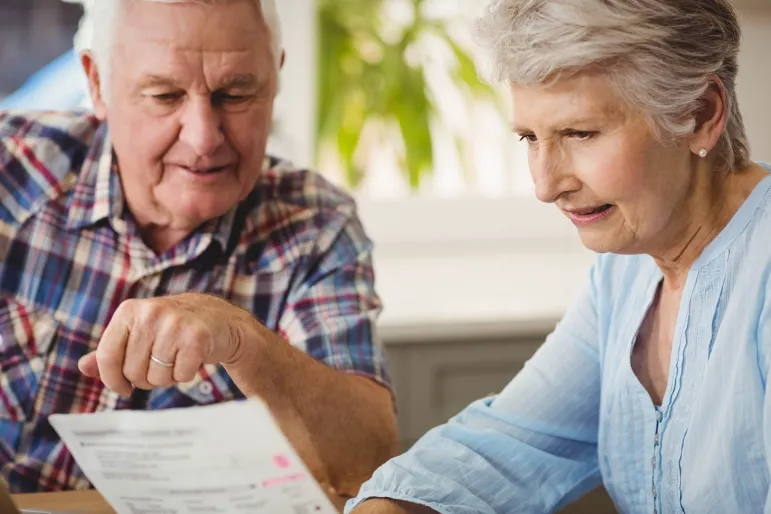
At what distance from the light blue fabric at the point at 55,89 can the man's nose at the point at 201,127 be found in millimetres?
1548

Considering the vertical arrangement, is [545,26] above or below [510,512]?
above

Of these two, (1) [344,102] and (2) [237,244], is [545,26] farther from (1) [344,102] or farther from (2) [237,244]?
(1) [344,102]

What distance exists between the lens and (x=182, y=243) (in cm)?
162

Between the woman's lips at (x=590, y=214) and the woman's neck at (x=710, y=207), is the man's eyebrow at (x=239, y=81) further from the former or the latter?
the woman's neck at (x=710, y=207)

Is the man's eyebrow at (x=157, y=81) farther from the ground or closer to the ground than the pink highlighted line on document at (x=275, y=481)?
farther from the ground

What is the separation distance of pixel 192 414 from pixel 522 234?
→ 2.30 meters

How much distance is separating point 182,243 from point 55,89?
152cm

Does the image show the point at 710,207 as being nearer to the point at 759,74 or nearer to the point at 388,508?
the point at 388,508

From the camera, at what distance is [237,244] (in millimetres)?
1653

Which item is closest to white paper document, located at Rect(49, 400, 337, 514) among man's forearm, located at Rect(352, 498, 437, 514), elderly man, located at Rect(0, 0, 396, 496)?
man's forearm, located at Rect(352, 498, 437, 514)

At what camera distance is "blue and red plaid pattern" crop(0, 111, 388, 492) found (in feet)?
5.13

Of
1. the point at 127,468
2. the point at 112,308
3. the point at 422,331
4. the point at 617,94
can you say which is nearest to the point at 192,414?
the point at 127,468

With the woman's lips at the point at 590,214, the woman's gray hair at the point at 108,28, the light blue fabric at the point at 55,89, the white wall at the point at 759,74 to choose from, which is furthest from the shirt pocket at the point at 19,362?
the white wall at the point at 759,74

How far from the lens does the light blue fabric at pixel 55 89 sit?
292 cm
